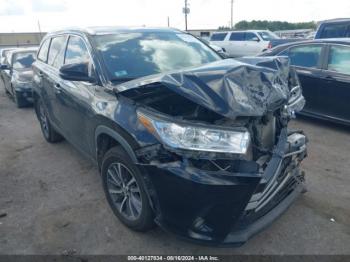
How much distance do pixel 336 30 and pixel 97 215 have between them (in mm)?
8774

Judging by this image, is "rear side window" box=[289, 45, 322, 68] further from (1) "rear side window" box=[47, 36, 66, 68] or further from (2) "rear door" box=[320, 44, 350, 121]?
(1) "rear side window" box=[47, 36, 66, 68]

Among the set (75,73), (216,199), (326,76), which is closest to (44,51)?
(75,73)

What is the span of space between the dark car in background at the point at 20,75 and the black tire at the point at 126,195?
6.04 metres

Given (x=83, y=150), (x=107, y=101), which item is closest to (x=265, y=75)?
A: (x=107, y=101)

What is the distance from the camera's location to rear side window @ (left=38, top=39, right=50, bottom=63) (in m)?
5.13

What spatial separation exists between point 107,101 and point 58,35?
2.41 meters

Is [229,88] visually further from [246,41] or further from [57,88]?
[246,41]

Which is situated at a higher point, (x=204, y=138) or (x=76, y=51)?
(x=76, y=51)

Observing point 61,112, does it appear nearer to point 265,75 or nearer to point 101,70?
point 101,70

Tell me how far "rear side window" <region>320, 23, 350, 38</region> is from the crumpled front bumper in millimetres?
7802

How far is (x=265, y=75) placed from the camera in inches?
99.1

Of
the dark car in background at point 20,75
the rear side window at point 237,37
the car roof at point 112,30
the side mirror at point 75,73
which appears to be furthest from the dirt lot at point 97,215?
the rear side window at point 237,37

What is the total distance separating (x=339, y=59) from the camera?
5.35 metres

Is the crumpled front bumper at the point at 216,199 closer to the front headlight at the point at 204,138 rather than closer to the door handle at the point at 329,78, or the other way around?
the front headlight at the point at 204,138
